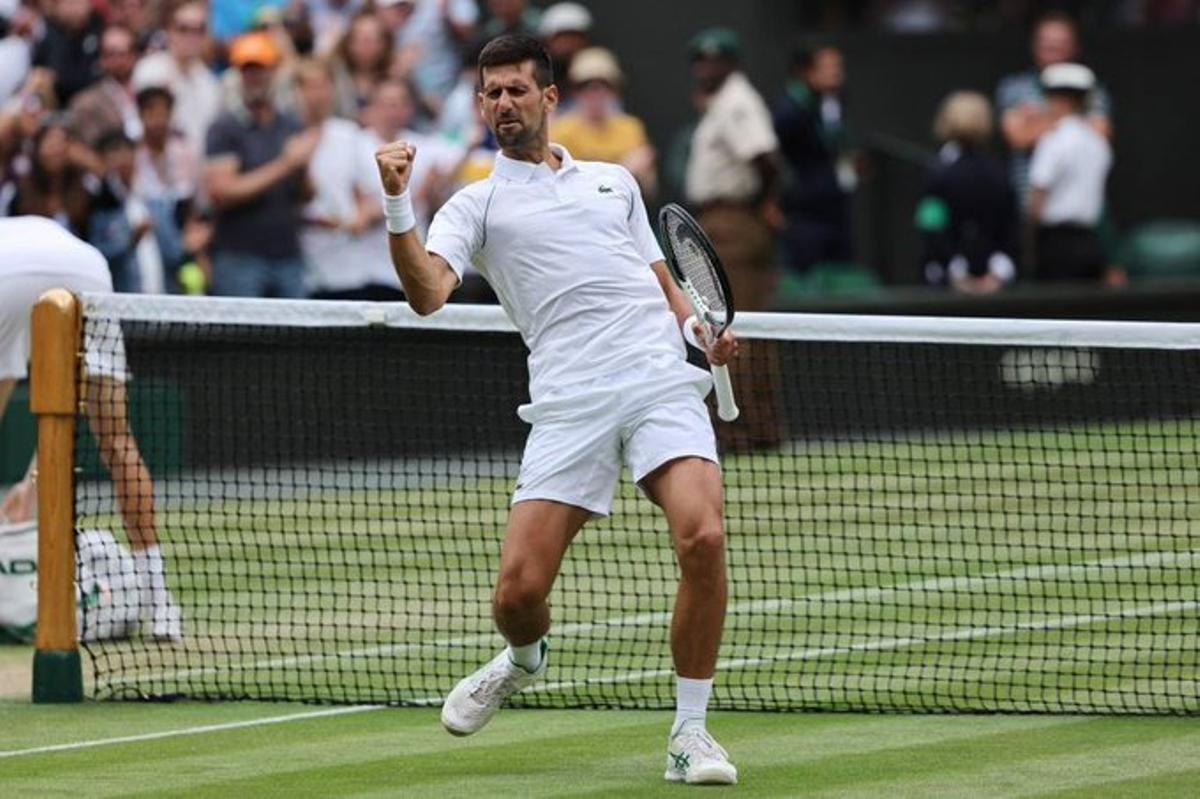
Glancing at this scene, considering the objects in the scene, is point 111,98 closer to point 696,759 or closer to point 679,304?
point 679,304

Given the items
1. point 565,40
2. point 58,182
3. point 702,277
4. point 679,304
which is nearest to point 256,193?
point 58,182

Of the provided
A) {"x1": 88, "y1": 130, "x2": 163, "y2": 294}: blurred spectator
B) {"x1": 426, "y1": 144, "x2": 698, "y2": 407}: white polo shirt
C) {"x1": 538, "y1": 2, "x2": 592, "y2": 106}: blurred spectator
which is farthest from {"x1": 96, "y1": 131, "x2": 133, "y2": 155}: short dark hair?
{"x1": 426, "y1": 144, "x2": 698, "y2": 407}: white polo shirt

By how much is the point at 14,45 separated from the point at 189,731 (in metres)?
9.20

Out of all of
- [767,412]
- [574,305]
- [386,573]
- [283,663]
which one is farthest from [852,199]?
[574,305]

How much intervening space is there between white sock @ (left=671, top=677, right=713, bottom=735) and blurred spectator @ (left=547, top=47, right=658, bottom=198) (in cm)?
999

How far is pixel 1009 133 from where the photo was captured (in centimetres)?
2153

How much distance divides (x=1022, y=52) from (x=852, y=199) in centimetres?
180

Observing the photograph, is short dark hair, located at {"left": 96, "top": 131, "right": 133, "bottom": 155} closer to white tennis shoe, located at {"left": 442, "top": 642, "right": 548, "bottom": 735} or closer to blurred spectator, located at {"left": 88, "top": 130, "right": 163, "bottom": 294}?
blurred spectator, located at {"left": 88, "top": 130, "right": 163, "bottom": 294}

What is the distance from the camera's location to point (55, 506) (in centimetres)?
987

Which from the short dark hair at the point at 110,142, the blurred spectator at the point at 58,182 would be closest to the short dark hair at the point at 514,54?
the blurred spectator at the point at 58,182

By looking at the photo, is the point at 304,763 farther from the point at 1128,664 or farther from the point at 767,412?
the point at 767,412

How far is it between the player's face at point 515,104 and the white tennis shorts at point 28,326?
2.85 metres

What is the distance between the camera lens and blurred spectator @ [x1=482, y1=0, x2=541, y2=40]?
2009 cm

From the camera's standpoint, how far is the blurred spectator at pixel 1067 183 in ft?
65.0
